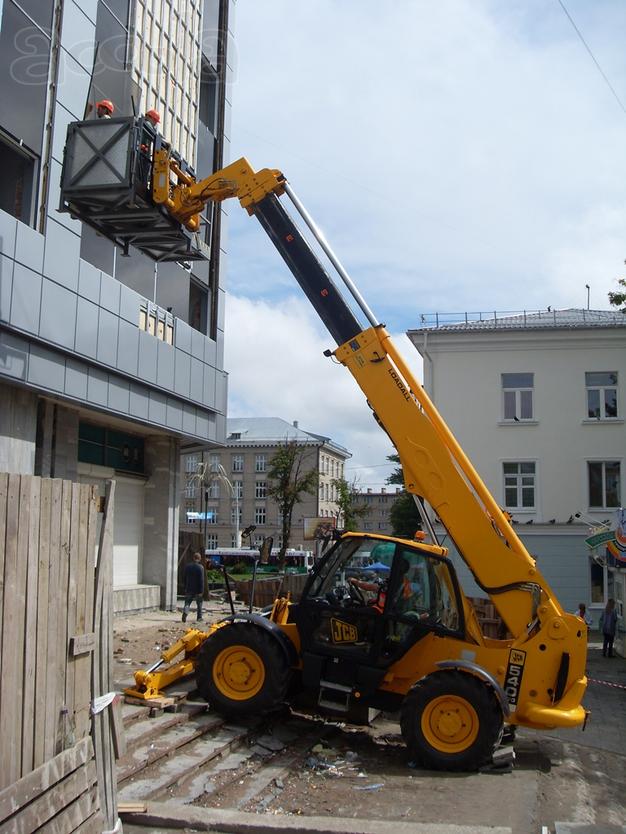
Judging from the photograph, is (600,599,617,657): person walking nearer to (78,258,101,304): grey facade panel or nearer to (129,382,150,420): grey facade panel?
(129,382,150,420): grey facade panel

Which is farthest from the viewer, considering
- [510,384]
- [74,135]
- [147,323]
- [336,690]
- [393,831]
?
[510,384]

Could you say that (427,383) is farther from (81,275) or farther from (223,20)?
(81,275)

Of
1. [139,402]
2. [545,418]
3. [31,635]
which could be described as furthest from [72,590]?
[545,418]

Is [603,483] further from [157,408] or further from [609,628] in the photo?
[157,408]

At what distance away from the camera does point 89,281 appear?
1528 cm

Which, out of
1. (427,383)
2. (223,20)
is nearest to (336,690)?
(223,20)

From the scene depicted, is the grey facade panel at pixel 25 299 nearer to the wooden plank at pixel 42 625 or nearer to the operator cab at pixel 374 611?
the operator cab at pixel 374 611

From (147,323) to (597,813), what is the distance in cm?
1356

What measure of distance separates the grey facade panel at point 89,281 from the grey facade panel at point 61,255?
0.60 feet

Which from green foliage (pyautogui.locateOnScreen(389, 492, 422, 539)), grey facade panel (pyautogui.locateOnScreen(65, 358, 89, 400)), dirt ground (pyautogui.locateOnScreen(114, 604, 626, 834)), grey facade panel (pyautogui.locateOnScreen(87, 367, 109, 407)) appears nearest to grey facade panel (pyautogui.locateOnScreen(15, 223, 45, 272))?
grey facade panel (pyautogui.locateOnScreen(65, 358, 89, 400))

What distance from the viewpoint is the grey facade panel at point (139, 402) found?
1712 cm

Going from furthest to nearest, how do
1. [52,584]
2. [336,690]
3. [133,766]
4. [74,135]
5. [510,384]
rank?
[510,384], [74,135], [336,690], [133,766], [52,584]

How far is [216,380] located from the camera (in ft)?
71.3

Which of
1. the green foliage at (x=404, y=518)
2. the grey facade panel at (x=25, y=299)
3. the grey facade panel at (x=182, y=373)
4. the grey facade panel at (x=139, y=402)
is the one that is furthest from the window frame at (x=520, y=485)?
the green foliage at (x=404, y=518)
